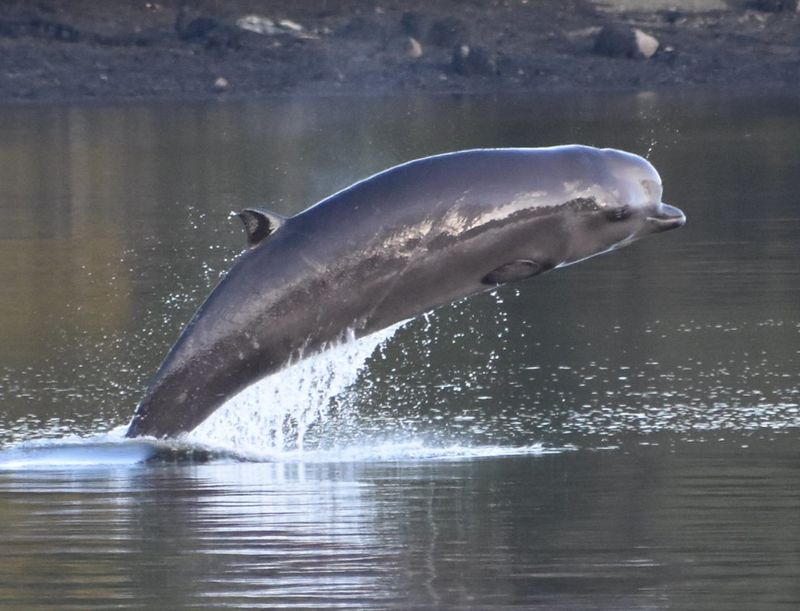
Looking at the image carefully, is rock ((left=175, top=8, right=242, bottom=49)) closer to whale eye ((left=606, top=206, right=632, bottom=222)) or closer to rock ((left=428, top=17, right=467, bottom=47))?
rock ((left=428, top=17, right=467, bottom=47))

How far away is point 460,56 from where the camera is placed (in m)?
66.0

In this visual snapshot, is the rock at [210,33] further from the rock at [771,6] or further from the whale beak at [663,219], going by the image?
the whale beak at [663,219]

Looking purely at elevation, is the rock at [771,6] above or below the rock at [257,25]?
above

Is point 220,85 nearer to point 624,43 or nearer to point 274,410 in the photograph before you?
point 624,43

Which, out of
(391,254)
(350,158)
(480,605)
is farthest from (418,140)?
(480,605)

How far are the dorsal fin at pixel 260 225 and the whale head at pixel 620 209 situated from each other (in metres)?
1.58

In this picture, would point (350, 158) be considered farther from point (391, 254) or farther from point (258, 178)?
point (391, 254)

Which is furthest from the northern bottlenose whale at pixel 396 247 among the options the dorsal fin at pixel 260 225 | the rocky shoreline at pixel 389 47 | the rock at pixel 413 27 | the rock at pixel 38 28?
the rock at pixel 413 27

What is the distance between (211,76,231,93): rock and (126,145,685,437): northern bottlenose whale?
5261 centimetres

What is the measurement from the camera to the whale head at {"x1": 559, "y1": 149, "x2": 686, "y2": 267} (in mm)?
10984

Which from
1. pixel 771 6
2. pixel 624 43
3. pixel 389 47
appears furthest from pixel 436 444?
pixel 771 6

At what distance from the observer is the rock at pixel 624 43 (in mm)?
65750

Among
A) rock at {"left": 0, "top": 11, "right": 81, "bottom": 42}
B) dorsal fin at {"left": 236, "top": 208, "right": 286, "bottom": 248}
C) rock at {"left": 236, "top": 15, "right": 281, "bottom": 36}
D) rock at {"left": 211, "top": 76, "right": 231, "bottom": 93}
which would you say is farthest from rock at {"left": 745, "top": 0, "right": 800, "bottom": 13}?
dorsal fin at {"left": 236, "top": 208, "right": 286, "bottom": 248}

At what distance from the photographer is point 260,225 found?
10789 millimetres
